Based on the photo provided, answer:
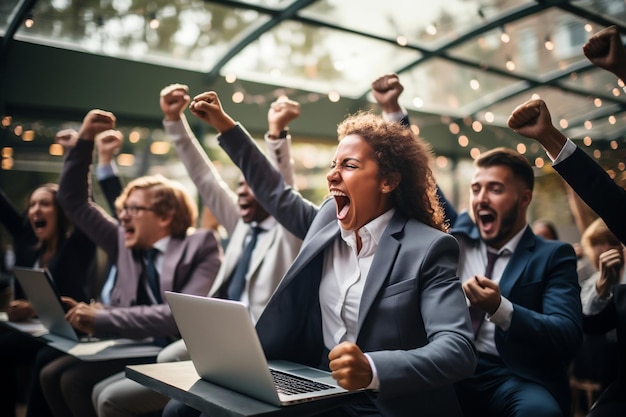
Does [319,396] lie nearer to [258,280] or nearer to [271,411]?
[271,411]

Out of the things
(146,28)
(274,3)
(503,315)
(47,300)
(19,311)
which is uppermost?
(274,3)

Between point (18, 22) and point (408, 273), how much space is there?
4.22m

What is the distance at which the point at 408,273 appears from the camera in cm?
169

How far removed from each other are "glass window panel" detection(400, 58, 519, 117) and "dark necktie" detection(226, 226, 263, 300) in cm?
438

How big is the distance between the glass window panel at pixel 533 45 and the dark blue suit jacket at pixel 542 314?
158 inches

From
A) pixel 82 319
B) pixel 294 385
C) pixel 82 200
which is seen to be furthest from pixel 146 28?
pixel 294 385

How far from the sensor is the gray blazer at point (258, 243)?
273 centimetres

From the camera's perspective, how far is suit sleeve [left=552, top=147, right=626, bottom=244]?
1866 mm

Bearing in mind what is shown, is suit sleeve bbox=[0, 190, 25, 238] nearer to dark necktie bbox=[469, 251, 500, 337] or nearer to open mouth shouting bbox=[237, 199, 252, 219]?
open mouth shouting bbox=[237, 199, 252, 219]

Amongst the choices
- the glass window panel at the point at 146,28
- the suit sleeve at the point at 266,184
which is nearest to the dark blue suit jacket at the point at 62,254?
the suit sleeve at the point at 266,184

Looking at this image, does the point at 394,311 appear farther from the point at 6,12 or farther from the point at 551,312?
the point at 6,12

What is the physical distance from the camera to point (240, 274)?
2883 millimetres

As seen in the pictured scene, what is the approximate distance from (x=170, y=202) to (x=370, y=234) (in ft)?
5.15

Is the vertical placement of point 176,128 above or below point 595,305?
above
